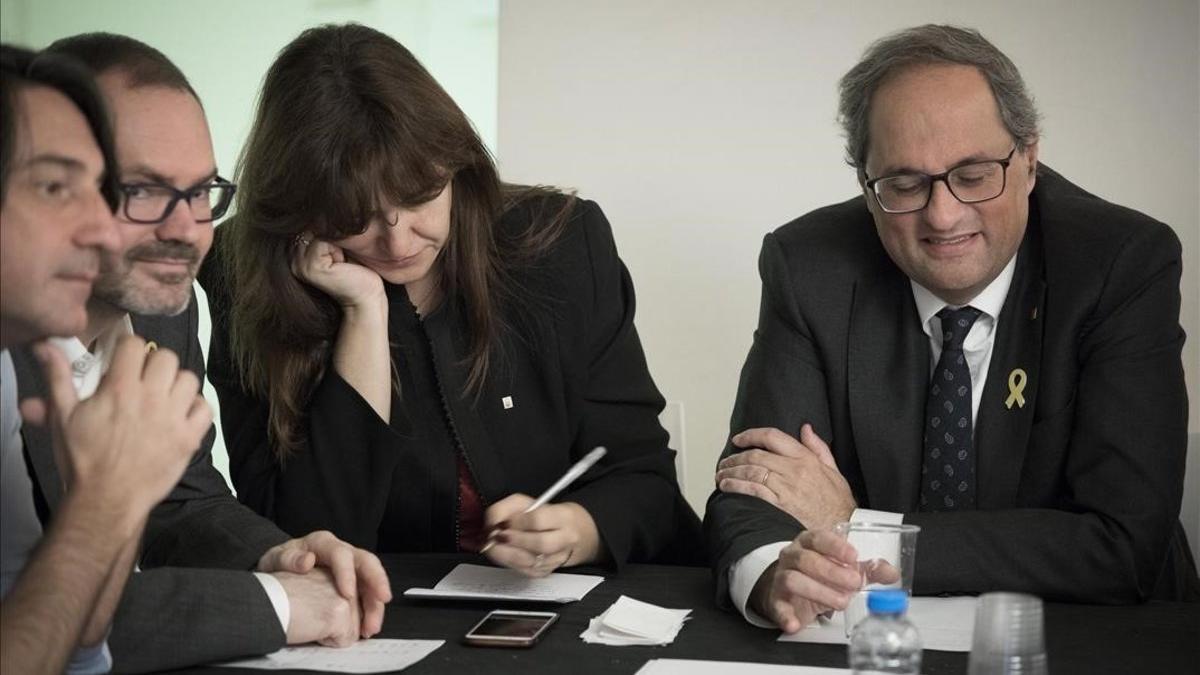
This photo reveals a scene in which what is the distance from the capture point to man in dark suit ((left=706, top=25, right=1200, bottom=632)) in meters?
2.21

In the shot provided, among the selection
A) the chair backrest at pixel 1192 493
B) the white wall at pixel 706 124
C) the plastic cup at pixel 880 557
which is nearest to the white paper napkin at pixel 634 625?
the plastic cup at pixel 880 557

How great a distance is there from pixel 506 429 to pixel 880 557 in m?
1.05

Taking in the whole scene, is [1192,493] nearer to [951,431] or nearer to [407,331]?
[951,431]

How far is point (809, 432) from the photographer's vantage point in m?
2.54

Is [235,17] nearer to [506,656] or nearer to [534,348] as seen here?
[534,348]

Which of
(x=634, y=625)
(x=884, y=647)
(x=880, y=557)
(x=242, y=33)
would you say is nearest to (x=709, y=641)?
(x=634, y=625)

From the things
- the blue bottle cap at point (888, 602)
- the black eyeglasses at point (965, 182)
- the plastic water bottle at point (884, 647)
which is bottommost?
the plastic water bottle at point (884, 647)

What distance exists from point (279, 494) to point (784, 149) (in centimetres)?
197

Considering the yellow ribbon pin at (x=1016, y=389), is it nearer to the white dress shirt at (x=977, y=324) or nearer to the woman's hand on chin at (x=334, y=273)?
the white dress shirt at (x=977, y=324)

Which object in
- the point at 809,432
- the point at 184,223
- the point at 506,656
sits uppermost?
the point at 184,223

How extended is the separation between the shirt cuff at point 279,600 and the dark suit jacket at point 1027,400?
633 millimetres

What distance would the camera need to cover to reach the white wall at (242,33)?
13.9ft

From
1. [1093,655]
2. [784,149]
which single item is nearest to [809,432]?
[1093,655]

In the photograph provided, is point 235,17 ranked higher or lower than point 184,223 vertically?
higher
